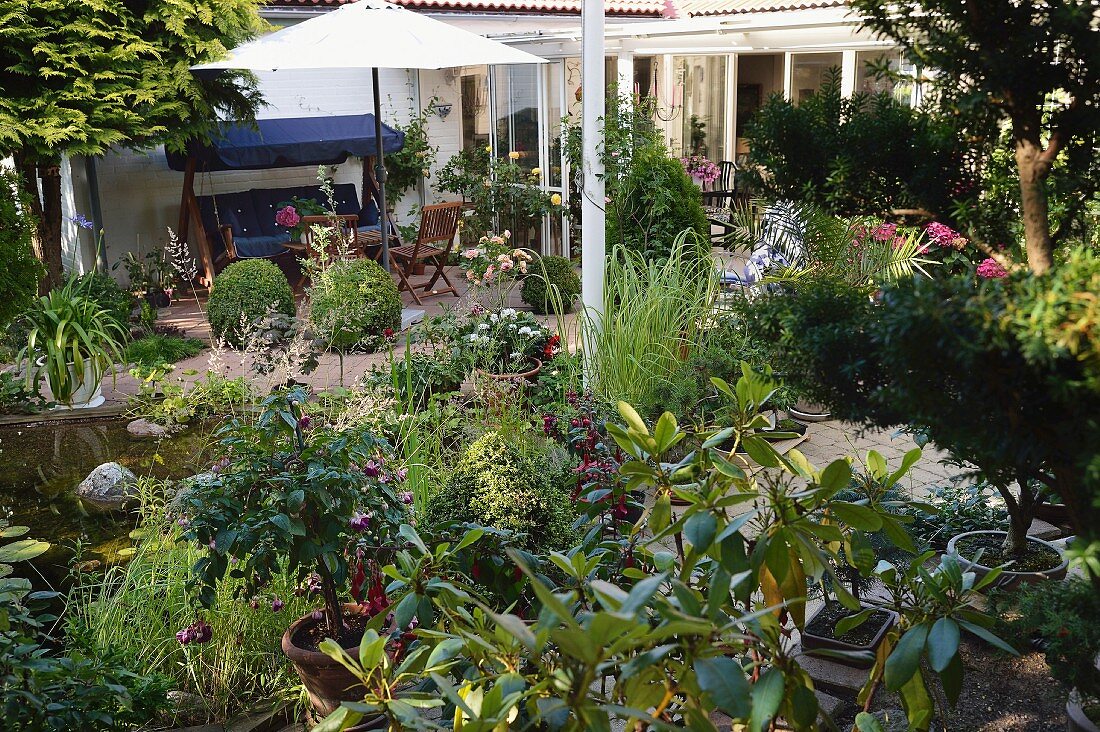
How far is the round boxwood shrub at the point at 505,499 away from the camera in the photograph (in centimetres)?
313

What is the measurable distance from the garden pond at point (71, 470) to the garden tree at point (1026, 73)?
11.9 feet

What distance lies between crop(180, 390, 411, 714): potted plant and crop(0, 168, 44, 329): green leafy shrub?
136 inches

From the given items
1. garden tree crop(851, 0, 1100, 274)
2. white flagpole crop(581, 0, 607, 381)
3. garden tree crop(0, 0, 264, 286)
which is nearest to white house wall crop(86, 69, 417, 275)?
garden tree crop(0, 0, 264, 286)

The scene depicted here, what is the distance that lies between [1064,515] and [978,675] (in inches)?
56.0

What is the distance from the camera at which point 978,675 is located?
3035mm

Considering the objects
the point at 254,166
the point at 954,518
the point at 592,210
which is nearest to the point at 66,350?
the point at 592,210

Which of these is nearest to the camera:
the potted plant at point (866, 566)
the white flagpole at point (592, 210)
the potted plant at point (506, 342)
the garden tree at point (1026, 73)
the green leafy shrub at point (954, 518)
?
the garden tree at point (1026, 73)

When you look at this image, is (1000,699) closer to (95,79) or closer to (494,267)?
(494,267)

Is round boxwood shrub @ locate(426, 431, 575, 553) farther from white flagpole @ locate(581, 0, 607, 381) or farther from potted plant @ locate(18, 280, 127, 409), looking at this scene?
potted plant @ locate(18, 280, 127, 409)

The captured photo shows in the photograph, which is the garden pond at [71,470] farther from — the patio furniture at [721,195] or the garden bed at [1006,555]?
the patio furniture at [721,195]

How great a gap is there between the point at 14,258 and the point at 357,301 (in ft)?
7.59

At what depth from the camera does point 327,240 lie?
29.5 feet

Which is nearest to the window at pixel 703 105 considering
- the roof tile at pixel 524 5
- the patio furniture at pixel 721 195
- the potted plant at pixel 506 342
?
the patio furniture at pixel 721 195

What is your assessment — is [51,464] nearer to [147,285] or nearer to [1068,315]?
[147,285]
